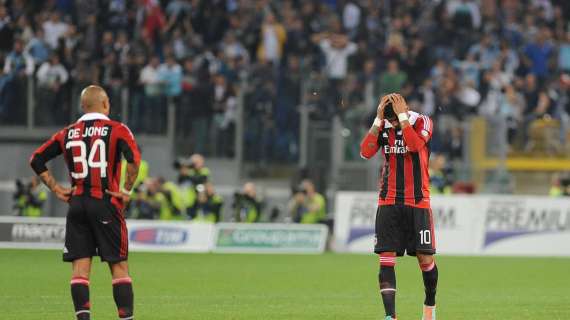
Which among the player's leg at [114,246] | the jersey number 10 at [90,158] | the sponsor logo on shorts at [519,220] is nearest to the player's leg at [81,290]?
the player's leg at [114,246]

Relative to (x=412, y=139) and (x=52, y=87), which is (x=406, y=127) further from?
(x=52, y=87)

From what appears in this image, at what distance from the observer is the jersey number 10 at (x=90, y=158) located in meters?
9.92

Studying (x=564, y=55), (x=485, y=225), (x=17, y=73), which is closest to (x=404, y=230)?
(x=485, y=225)

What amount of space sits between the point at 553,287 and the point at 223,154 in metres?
11.7

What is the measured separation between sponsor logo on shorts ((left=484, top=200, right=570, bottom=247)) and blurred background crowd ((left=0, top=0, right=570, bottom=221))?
1.37 m

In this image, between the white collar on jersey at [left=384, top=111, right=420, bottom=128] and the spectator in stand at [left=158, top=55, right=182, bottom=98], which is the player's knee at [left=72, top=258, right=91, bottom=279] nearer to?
the white collar on jersey at [left=384, top=111, right=420, bottom=128]

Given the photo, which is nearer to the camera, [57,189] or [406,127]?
[57,189]

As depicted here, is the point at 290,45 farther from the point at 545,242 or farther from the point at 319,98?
the point at 545,242

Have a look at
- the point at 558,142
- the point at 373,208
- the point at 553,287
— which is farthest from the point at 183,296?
the point at 558,142

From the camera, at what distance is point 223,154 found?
89.7ft

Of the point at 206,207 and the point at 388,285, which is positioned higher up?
the point at 206,207

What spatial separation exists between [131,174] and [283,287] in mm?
6696

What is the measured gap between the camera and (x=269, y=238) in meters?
23.8

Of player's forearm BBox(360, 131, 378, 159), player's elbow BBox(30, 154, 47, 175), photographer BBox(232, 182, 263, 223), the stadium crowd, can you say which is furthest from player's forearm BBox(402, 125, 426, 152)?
the stadium crowd
